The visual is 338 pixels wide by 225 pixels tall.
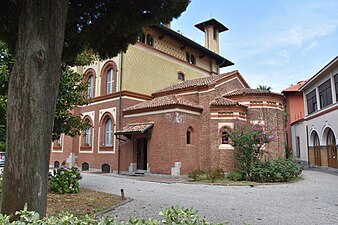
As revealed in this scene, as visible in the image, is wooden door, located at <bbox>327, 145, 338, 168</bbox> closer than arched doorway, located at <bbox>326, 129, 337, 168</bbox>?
Yes

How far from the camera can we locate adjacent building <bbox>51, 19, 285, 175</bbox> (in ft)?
58.0

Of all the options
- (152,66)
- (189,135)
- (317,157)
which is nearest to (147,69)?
(152,66)

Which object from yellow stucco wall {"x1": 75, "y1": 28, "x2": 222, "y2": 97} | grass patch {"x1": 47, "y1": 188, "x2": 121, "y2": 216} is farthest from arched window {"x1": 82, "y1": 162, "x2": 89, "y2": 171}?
grass patch {"x1": 47, "y1": 188, "x2": 121, "y2": 216}

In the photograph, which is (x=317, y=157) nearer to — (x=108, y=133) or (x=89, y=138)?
(x=108, y=133)

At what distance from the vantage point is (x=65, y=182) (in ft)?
35.0

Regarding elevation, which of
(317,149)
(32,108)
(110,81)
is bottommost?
(317,149)

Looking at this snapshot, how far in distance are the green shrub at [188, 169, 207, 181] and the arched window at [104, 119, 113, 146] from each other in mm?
7553

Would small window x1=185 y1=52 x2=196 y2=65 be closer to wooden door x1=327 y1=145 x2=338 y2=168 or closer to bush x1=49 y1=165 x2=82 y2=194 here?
wooden door x1=327 y1=145 x2=338 y2=168

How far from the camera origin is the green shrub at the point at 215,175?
15.8m

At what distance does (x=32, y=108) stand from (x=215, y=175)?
1331cm

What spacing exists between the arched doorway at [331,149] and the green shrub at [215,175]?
38.4 feet

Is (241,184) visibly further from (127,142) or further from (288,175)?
(127,142)

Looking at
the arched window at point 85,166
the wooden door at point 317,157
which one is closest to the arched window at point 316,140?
the wooden door at point 317,157

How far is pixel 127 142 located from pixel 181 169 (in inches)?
193
